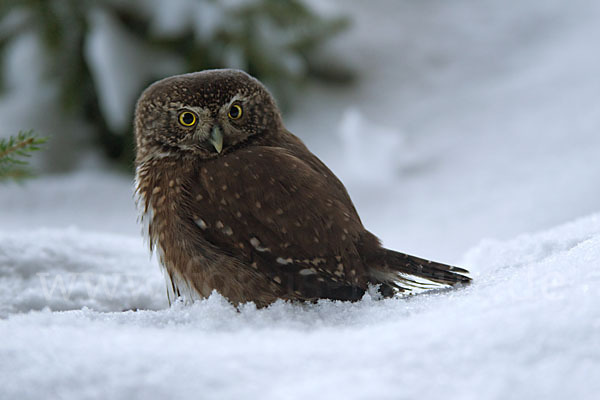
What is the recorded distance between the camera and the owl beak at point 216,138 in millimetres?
1796

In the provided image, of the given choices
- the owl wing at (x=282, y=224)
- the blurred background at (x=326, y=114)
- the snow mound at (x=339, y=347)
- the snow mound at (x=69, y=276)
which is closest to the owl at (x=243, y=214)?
the owl wing at (x=282, y=224)

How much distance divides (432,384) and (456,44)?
20.9 feet

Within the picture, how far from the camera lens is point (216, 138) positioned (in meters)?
1.80

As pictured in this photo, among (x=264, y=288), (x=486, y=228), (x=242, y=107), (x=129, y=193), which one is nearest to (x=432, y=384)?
(x=264, y=288)

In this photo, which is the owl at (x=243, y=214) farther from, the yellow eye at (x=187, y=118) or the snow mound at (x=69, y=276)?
the snow mound at (x=69, y=276)

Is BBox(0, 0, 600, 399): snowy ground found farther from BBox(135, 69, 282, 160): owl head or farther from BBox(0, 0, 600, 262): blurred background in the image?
BBox(135, 69, 282, 160): owl head

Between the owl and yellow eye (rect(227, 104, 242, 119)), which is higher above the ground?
yellow eye (rect(227, 104, 242, 119))

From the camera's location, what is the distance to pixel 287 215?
5.39 ft

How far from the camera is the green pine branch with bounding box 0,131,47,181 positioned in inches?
67.5

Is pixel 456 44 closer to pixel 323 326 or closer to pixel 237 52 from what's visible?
pixel 237 52

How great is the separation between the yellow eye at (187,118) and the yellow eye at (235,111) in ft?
0.41

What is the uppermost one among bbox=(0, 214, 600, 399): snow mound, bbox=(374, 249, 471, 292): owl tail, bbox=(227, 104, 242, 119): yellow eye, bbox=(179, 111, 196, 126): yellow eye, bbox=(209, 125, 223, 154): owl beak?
bbox=(227, 104, 242, 119): yellow eye

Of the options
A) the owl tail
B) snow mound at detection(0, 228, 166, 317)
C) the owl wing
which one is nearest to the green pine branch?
snow mound at detection(0, 228, 166, 317)

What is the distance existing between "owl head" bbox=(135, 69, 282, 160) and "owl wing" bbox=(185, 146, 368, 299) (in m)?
0.16
